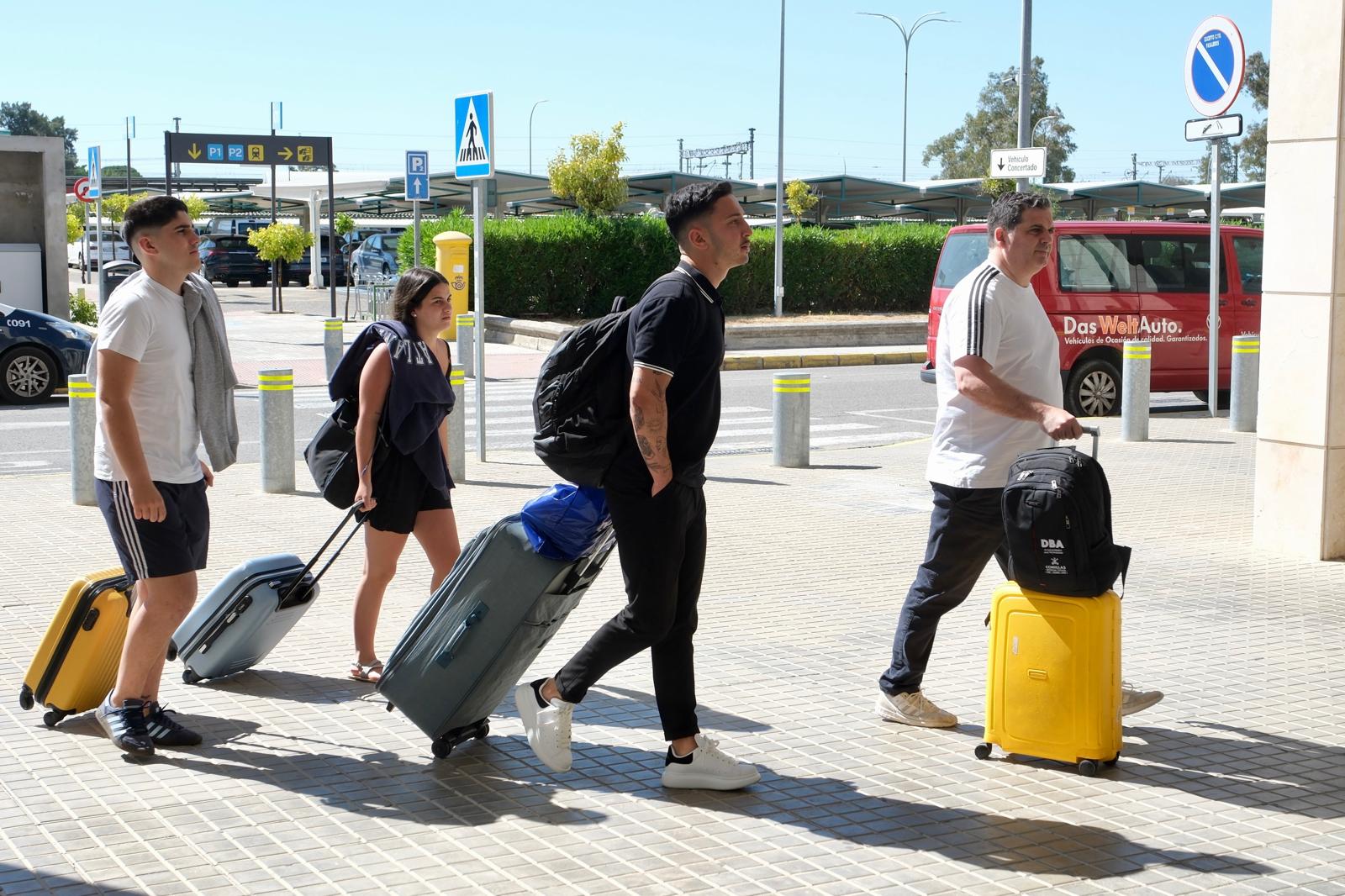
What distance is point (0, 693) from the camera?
5.61 meters

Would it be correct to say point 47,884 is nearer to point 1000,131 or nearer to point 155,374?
point 155,374

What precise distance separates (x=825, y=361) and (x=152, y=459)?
19.2 m

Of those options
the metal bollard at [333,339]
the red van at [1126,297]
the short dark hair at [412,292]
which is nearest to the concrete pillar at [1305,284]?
the short dark hair at [412,292]

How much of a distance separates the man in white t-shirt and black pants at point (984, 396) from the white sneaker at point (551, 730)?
1296 mm

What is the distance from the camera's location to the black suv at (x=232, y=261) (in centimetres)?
4369

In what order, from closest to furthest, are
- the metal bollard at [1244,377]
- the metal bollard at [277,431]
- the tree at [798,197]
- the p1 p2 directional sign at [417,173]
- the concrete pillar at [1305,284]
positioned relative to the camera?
the concrete pillar at [1305,284] < the metal bollard at [277,431] < the metal bollard at [1244,377] < the p1 p2 directional sign at [417,173] < the tree at [798,197]

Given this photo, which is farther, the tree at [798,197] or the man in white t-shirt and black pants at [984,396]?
the tree at [798,197]

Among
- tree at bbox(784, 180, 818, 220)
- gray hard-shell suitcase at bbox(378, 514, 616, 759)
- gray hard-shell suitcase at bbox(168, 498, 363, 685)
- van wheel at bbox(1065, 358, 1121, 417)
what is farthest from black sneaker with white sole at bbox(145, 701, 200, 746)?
tree at bbox(784, 180, 818, 220)

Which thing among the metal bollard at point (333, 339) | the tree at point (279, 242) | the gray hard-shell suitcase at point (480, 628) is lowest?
the gray hard-shell suitcase at point (480, 628)

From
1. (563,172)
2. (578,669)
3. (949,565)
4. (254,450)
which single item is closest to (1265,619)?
(949,565)

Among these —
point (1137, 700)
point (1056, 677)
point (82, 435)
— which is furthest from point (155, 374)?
point (82, 435)

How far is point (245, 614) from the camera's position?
558 cm

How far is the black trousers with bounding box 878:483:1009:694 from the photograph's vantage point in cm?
504

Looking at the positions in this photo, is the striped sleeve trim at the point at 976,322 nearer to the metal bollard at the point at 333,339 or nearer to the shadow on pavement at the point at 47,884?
the shadow on pavement at the point at 47,884
